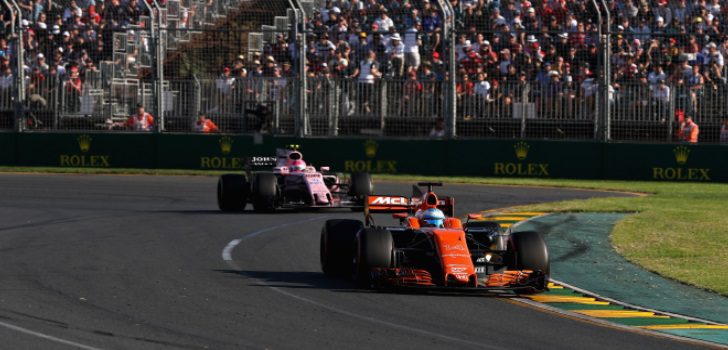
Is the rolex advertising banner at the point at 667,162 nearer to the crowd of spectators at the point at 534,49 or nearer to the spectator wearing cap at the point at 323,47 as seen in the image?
the crowd of spectators at the point at 534,49

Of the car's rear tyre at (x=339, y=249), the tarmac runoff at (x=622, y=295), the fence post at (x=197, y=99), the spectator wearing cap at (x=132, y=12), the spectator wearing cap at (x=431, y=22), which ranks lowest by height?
the tarmac runoff at (x=622, y=295)

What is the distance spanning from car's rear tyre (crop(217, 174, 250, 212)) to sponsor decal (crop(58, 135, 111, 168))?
431 inches

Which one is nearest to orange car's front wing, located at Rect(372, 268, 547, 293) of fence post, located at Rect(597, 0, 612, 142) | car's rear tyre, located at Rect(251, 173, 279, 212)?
car's rear tyre, located at Rect(251, 173, 279, 212)

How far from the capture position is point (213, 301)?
12156mm

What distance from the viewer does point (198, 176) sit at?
3080cm

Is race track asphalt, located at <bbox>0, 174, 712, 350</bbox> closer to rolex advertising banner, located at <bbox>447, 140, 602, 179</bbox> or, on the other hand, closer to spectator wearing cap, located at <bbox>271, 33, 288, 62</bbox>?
rolex advertising banner, located at <bbox>447, 140, 602, 179</bbox>

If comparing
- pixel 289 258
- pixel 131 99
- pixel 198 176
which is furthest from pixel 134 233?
pixel 131 99

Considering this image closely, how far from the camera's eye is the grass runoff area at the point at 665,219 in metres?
15.7

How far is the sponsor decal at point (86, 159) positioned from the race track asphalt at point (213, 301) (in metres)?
12.2

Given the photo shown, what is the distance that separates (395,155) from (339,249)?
17627mm

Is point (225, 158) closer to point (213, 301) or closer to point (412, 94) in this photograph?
point (412, 94)

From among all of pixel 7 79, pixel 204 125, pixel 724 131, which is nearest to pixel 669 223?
pixel 724 131

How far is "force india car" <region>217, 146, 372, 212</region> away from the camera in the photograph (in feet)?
71.9

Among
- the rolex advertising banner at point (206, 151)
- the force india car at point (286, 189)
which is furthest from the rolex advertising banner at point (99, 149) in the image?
the force india car at point (286, 189)
